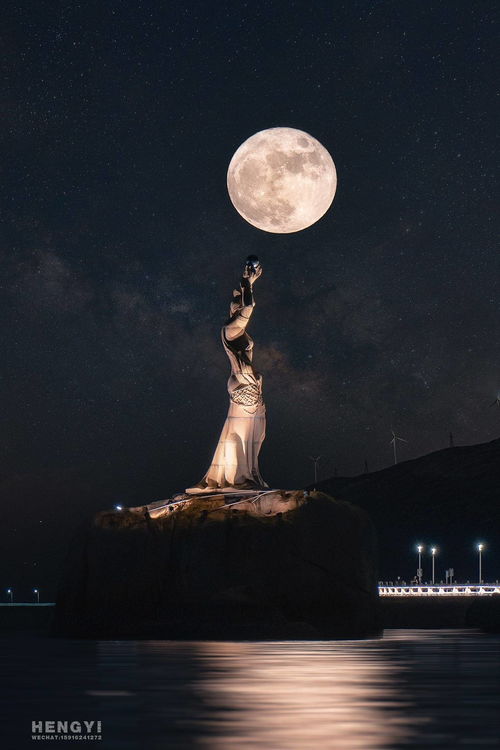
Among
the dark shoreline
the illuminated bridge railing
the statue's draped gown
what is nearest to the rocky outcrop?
the statue's draped gown

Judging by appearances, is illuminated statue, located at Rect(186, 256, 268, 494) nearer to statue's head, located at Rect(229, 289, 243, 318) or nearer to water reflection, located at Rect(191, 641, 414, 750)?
statue's head, located at Rect(229, 289, 243, 318)

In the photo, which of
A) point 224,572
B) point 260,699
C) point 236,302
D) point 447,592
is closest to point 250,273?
point 236,302

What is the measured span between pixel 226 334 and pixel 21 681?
34.0 metres

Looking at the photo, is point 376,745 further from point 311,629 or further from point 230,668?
point 311,629

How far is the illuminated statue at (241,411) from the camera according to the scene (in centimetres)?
5956

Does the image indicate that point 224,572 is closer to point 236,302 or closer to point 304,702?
point 236,302

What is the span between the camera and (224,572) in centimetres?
5406

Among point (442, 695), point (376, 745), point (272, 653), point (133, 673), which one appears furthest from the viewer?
point (272, 653)

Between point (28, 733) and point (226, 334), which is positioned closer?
point (28, 733)

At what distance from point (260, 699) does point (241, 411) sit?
3810 cm

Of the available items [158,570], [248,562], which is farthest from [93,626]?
[248,562]

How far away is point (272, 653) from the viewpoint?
A: 4006cm

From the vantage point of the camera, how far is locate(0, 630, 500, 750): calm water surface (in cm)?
1714

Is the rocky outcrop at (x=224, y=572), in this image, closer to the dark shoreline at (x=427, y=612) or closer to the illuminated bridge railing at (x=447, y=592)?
the dark shoreline at (x=427, y=612)
